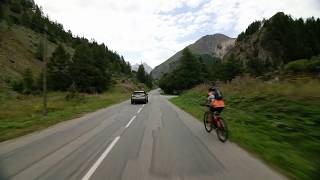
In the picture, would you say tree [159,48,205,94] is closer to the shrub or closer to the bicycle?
the shrub

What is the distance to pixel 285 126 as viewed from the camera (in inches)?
481

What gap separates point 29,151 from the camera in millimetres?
10562

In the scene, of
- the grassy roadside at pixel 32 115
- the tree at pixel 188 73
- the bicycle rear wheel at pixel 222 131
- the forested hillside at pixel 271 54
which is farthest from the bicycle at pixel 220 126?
the tree at pixel 188 73

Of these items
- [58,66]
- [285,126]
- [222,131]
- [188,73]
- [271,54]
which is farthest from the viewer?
[271,54]

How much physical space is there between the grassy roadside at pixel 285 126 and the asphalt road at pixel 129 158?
0.55m

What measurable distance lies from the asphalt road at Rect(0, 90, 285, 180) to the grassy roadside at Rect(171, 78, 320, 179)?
55cm

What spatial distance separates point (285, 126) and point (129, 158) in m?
5.93

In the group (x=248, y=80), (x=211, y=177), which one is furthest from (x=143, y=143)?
(x=248, y=80)

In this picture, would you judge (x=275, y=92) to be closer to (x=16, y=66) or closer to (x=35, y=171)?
(x=35, y=171)

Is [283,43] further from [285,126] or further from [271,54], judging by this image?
[285,126]

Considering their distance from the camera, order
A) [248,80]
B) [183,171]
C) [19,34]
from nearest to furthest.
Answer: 1. [183,171]
2. [248,80]
3. [19,34]

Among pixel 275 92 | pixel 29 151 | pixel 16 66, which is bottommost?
pixel 29 151

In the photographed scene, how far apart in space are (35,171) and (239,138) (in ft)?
21.8

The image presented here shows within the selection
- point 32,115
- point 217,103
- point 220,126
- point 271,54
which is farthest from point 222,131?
point 271,54
